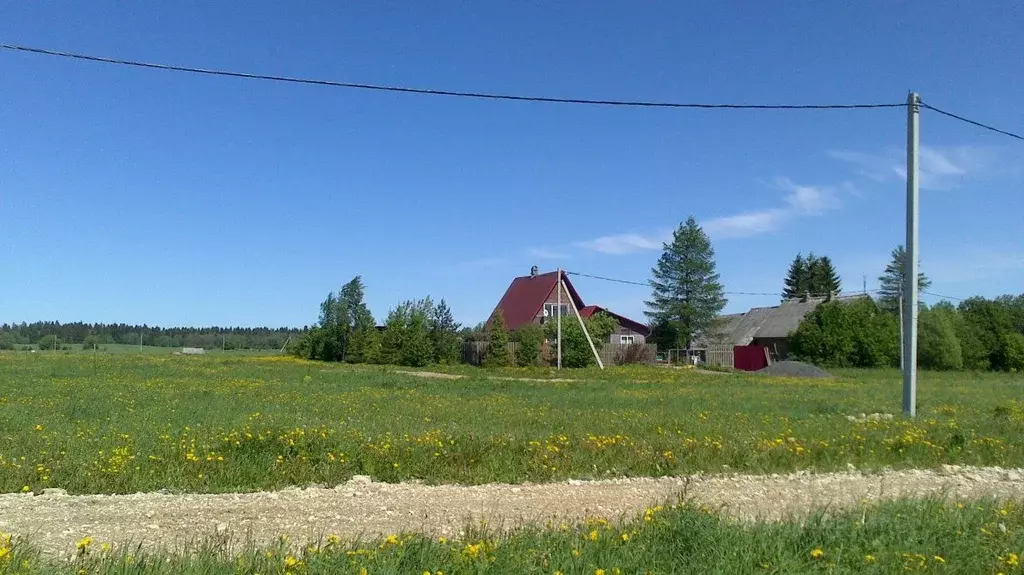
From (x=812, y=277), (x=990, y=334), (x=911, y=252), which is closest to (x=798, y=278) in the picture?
(x=812, y=277)

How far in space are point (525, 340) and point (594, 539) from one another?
4699cm

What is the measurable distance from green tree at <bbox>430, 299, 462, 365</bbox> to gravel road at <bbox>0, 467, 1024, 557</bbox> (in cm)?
4786

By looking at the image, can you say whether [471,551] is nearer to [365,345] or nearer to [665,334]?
[365,345]

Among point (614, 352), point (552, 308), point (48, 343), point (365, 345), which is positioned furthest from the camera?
point (48, 343)

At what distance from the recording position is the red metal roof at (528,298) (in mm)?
63906

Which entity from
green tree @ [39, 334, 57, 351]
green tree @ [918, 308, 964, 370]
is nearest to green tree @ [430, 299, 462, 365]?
green tree @ [918, 308, 964, 370]

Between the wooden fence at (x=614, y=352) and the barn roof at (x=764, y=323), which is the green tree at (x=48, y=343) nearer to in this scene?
the wooden fence at (x=614, y=352)

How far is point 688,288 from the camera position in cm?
6662

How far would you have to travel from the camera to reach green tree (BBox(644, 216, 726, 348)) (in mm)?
66062

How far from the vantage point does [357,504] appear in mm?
7328

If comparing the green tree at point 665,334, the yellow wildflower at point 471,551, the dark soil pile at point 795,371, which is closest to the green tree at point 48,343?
the green tree at point 665,334

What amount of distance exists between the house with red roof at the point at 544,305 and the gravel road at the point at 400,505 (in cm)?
5046

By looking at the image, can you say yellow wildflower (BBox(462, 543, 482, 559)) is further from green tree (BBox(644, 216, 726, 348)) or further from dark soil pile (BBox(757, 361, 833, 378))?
green tree (BBox(644, 216, 726, 348))

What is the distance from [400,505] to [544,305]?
56.3 m
